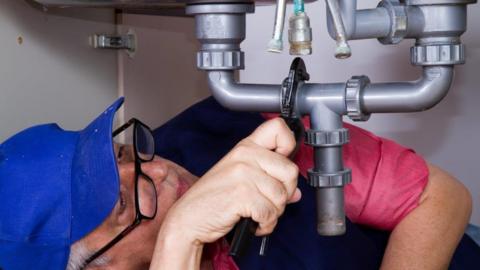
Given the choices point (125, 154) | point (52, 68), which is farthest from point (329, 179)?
point (52, 68)

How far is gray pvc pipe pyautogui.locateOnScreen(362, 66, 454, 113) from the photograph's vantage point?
62 centimetres

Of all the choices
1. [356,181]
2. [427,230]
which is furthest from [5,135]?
[427,230]

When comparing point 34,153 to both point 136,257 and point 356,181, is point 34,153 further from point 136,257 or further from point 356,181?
point 356,181

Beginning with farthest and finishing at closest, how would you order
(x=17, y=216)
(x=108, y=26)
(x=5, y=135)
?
(x=108, y=26), (x=5, y=135), (x=17, y=216)

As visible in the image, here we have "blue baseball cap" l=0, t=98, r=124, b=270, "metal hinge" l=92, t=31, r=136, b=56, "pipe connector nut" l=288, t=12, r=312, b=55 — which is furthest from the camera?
"metal hinge" l=92, t=31, r=136, b=56

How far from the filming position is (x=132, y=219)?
87 centimetres

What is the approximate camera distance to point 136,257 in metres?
0.92

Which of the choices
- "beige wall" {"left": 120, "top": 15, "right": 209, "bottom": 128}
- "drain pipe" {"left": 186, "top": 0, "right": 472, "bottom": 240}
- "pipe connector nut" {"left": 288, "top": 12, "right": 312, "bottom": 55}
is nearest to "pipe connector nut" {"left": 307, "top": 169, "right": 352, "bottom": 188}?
"drain pipe" {"left": 186, "top": 0, "right": 472, "bottom": 240}

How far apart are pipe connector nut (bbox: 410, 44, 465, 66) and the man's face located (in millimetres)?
403

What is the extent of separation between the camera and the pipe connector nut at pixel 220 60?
0.67 m

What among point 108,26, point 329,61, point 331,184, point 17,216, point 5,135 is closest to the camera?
point 331,184

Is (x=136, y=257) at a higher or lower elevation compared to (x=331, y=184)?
lower

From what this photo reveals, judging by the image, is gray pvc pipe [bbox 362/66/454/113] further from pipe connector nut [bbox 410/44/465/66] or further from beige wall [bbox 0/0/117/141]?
beige wall [bbox 0/0/117/141]

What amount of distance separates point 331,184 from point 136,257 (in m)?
0.39
